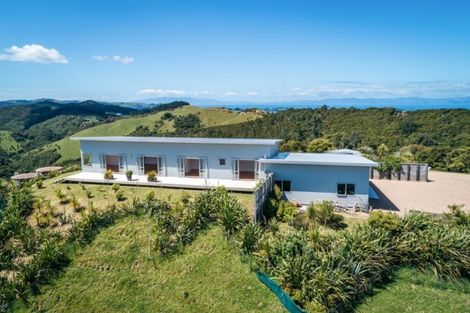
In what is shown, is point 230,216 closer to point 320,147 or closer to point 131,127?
point 320,147

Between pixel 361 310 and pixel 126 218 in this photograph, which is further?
pixel 126 218

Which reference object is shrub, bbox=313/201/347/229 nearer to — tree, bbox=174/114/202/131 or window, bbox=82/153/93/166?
window, bbox=82/153/93/166

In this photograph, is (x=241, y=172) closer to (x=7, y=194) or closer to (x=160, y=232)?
(x=160, y=232)

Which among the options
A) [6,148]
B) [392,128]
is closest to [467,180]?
[392,128]

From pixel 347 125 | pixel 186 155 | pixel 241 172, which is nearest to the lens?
pixel 186 155

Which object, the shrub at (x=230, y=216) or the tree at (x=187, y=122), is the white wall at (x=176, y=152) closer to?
the shrub at (x=230, y=216)

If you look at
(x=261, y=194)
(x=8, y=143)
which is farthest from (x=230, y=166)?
(x=8, y=143)
